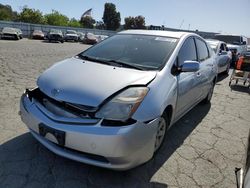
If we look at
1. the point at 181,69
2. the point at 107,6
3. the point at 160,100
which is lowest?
the point at 160,100

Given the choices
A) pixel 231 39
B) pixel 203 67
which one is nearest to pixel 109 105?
pixel 203 67

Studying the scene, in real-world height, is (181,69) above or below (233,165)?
above

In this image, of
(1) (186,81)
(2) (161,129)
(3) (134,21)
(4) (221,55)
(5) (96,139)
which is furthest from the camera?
(3) (134,21)

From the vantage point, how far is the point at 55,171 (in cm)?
277

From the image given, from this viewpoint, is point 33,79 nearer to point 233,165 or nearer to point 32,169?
point 32,169

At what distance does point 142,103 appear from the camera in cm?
257

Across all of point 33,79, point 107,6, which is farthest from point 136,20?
point 33,79

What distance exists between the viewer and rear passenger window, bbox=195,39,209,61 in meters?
4.63

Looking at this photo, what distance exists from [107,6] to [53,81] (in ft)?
244

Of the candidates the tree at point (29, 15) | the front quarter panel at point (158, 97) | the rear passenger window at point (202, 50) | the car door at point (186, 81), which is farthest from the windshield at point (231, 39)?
the tree at point (29, 15)

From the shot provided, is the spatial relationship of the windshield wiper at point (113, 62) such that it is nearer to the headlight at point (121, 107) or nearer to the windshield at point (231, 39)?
the headlight at point (121, 107)

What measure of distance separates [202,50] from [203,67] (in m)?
0.43

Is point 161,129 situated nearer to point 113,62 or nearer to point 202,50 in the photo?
point 113,62

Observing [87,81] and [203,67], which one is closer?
[87,81]
